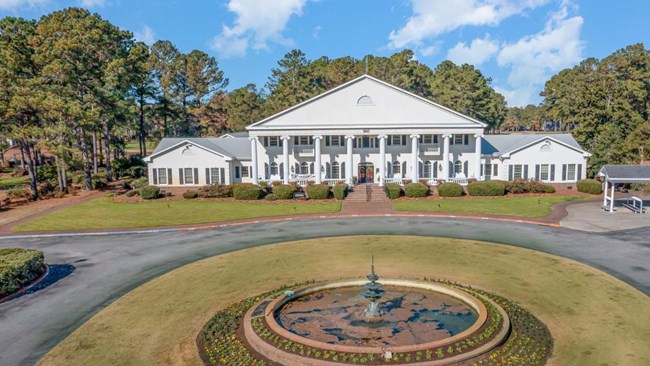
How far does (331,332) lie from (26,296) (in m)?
13.9

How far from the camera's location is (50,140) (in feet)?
149

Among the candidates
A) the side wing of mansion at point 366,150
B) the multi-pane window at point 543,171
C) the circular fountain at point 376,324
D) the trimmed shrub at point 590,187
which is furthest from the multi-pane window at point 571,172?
the circular fountain at point 376,324

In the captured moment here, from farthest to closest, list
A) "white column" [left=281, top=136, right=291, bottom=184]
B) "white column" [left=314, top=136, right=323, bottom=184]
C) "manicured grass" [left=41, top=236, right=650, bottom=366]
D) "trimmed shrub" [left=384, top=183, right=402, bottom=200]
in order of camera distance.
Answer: "white column" [left=281, top=136, right=291, bottom=184] → "white column" [left=314, top=136, right=323, bottom=184] → "trimmed shrub" [left=384, top=183, right=402, bottom=200] → "manicured grass" [left=41, top=236, right=650, bottom=366]

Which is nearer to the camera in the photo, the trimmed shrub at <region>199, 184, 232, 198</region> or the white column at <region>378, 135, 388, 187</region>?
the trimmed shrub at <region>199, 184, 232, 198</region>

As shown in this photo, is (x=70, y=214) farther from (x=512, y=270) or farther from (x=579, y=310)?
(x=579, y=310)

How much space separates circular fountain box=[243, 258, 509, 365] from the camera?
40.0ft

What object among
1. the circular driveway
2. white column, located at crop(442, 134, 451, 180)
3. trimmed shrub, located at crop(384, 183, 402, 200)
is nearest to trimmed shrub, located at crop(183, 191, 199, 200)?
the circular driveway

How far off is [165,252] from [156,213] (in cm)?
1407

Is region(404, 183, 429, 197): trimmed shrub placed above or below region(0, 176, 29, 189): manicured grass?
below

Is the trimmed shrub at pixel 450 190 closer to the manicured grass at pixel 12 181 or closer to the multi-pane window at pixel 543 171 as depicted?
the multi-pane window at pixel 543 171

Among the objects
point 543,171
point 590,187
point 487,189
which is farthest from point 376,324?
point 543,171

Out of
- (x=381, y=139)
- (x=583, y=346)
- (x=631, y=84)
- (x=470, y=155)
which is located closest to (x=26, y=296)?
(x=583, y=346)

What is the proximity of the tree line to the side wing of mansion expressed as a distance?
8487mm

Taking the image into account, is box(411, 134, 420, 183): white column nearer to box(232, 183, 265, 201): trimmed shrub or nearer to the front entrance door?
the front entrance door
